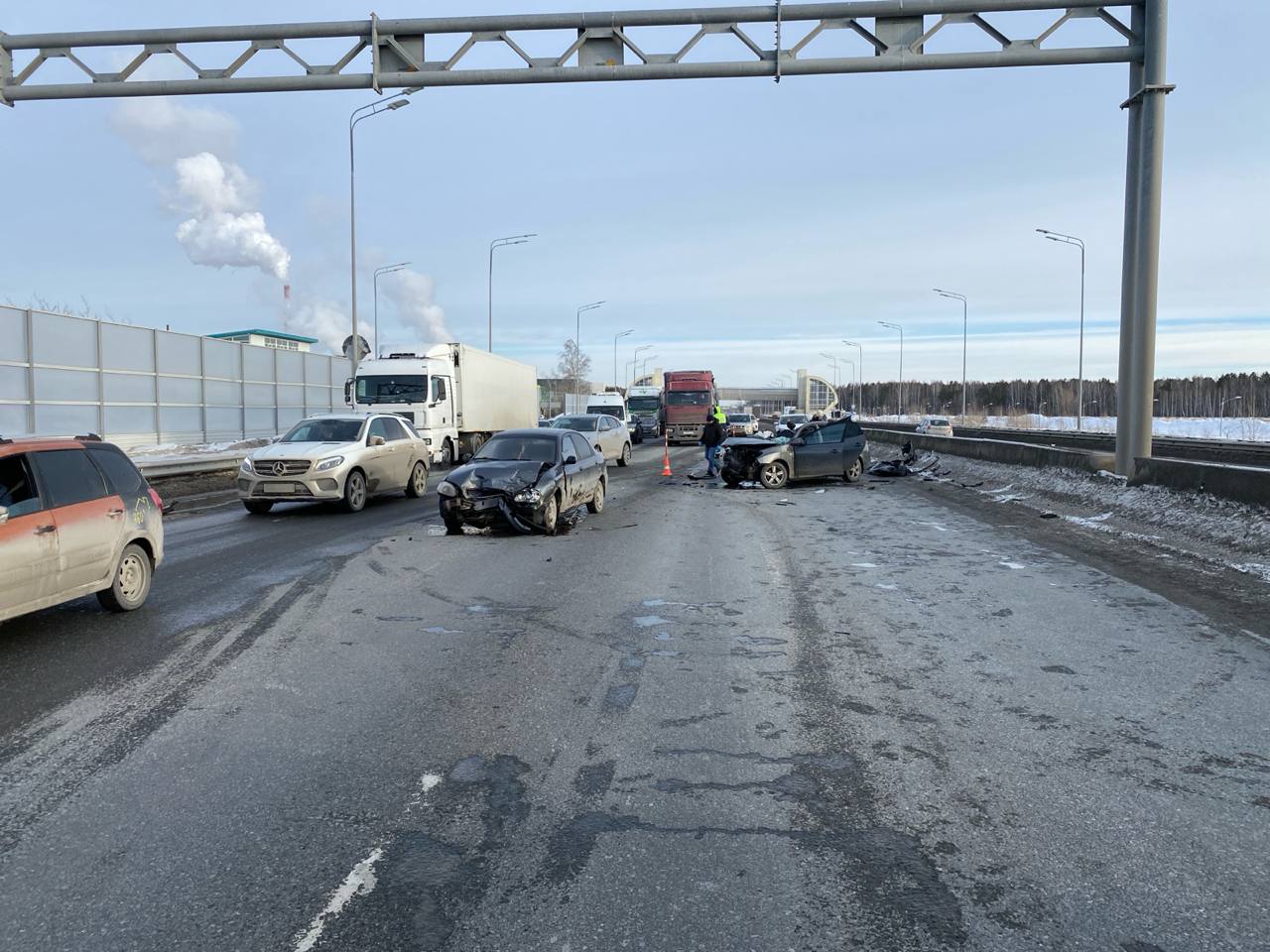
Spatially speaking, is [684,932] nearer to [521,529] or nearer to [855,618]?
[855,618]

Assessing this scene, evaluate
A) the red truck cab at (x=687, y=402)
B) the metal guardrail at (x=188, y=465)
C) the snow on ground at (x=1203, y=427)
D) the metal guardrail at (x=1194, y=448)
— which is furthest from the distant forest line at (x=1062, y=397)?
the metal guardrail at (x=188, y=465)

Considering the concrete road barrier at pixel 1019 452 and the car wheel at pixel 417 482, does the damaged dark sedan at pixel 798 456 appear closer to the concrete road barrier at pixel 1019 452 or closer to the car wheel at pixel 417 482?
the concrete road barrier at pixel 1019 452

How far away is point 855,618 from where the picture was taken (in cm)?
753

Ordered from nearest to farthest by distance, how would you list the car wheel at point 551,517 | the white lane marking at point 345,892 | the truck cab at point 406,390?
the white lane marking at point 345,892 < the car wheel at point 551,517 < the truck cab at point 406,390

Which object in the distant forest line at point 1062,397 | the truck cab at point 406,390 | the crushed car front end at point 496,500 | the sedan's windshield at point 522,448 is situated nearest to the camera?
the crushed car front end at point 496,500

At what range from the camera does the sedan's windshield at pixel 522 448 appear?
13516 millimetres

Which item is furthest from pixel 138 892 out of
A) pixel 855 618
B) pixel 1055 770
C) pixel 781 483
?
pixel 781 483

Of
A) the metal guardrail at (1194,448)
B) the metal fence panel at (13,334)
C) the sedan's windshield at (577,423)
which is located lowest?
the metal guardrail at (1194,448)

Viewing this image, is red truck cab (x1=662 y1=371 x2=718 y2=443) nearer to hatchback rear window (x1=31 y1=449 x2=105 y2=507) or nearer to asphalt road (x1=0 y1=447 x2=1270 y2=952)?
asphalt road (x1=0 y1=447 x2=1270 y2=952)

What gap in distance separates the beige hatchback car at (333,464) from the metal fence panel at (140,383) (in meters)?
8.82

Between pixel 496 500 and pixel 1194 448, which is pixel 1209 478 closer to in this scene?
pixel 496 500

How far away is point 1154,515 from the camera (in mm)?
13398

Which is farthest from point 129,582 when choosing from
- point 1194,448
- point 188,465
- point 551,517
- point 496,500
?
point 1194,448

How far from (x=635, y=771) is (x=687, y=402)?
38.6 metres
